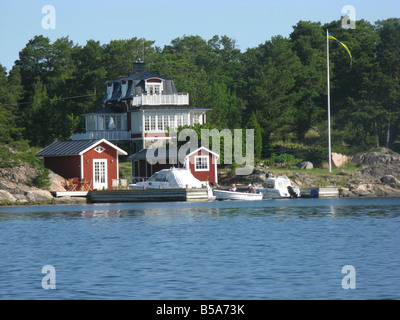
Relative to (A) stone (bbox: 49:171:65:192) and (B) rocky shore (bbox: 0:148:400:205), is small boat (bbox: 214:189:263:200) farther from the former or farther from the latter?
(A) stone (bbox: 49:171:65:192)

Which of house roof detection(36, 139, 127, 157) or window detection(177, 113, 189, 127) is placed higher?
window detection(177, 113, 189, 127)

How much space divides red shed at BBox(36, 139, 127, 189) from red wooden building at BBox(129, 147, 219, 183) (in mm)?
2991

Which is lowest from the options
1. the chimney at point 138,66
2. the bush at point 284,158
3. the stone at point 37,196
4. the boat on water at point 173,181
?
the stone at point 37,196

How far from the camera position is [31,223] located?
39781 millimetres

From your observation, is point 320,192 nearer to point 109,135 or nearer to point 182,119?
point 182,119

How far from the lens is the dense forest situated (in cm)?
7419

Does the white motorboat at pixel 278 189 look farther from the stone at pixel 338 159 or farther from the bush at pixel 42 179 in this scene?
the bush at pixel 42 179

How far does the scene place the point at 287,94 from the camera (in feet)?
259

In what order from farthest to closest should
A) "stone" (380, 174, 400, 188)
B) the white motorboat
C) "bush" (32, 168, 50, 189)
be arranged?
"stone" (380, 174, 400, 188) < the white motorboat < "bush" (32, 168, 50, 189)

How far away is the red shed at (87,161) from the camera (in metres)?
59.6

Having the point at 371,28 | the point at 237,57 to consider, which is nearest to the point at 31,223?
Result: the point at 371,28

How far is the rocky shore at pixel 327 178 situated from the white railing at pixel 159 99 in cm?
989

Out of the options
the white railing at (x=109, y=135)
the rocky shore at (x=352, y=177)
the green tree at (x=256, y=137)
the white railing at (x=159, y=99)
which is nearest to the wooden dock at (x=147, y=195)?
the rocky shore at (x=352, y=177)

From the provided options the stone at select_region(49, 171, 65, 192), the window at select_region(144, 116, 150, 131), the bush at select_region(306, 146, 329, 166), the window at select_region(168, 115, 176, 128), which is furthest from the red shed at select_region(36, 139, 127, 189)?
the bush at select_region(306, 146, 329, 166)
